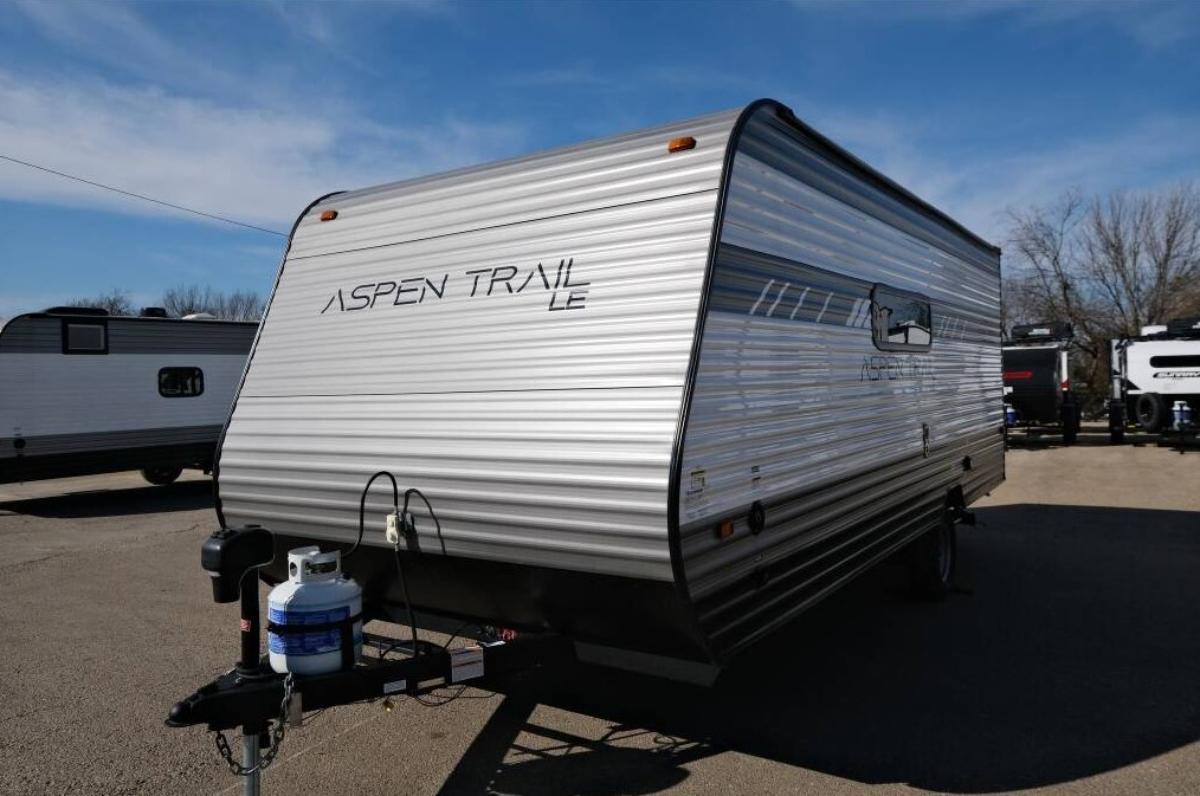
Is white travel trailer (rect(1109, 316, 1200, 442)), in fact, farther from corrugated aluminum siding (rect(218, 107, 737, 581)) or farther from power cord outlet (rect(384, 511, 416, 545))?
power cord outlet (rect(384, 511, 416, 545))

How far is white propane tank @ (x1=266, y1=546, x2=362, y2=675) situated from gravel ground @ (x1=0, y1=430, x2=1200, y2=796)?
0.92m

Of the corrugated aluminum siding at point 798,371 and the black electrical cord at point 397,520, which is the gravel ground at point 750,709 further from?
the corrugated aluminum siding at point 798,371

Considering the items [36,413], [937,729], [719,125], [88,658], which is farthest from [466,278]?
[36,413]

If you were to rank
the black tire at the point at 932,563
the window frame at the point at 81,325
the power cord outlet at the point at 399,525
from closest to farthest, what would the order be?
the power cord outlet at the point at 399,525
the black tire at the point at 932,563
the window frame at the point at 81,325

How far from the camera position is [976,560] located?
29.0ft

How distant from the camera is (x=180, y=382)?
1448 centimetres

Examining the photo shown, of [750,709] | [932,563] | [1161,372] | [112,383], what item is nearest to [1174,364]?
[1161,372]

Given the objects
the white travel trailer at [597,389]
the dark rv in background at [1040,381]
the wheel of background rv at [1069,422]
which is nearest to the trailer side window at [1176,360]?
the dark rv in background at [1040,381]

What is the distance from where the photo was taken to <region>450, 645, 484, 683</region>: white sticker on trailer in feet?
12.1

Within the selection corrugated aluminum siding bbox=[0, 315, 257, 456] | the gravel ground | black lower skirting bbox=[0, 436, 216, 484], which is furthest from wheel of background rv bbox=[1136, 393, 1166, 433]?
black lower skirting bbox=[0, 436, 216, 484]

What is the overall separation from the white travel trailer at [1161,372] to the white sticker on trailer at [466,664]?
1922 centimetres

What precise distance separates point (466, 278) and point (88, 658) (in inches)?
152

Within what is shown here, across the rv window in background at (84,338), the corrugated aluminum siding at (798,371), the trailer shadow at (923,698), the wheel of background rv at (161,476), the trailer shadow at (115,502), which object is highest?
the rv window in background at (84,338)

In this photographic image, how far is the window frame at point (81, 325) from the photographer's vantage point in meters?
13.0
